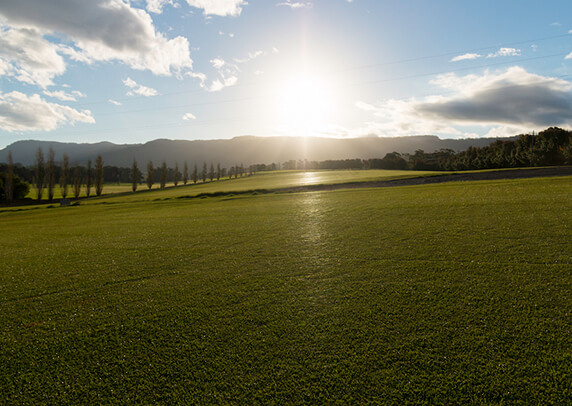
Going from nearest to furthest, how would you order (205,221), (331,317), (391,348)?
(391,348)
(331,317)
(205,221)

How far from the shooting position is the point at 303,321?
240 inches

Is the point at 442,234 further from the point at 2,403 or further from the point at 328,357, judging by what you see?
the point at 2,403

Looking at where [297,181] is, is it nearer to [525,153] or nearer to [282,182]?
[282,182]

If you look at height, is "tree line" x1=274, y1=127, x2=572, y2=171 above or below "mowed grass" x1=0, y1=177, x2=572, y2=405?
above

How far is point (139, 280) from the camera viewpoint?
886cm

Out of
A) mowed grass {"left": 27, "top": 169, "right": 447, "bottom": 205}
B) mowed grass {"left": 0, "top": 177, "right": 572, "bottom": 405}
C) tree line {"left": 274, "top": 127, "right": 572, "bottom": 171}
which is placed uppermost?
tree line {"left": 274, "top": 127, "right": 572, "bottom": 171}

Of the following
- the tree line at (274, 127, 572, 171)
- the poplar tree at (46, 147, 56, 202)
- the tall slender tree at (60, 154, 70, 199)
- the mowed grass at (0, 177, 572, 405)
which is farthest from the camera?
the tall slender tree at (60, 154, 70, 199)

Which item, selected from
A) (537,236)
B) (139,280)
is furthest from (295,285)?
(537,236)

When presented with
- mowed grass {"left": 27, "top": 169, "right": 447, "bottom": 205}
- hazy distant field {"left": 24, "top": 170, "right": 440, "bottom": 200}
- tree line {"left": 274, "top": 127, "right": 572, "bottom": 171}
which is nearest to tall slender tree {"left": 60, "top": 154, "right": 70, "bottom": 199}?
mowed grass {"left": 27, "top": 169, "right": 447, "bottom": 205}

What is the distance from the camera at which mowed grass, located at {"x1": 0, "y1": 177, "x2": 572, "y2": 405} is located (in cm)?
445

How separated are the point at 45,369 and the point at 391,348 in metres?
6.38

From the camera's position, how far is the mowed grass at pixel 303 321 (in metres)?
4.45

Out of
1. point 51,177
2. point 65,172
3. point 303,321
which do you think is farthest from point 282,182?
point 65,172

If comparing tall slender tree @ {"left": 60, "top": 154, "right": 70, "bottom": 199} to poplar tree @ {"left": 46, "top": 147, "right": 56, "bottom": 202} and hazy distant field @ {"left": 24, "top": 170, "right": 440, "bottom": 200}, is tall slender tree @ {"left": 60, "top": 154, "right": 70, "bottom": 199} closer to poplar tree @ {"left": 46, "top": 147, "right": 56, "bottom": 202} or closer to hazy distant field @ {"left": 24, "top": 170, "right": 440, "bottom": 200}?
poplar tree @ {"left": 46, "top": 147, "right": 56, "bottom": 202}
